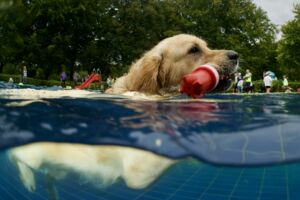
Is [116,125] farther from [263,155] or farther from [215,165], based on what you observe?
[263,155]

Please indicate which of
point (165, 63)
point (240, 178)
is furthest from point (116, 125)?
point (165, 63)

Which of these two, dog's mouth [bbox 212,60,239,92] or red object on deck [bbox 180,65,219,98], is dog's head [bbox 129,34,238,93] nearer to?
dog's mouth [bbox 212,60,239,92]

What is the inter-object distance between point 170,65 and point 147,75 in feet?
1.49

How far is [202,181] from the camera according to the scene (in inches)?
122

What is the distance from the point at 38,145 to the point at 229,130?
1351mm

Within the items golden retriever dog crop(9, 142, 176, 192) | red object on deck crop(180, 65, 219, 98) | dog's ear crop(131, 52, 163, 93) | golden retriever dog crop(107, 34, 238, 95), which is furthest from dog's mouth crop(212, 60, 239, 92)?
golden retriever dog crop(9, 142, 176, 192)

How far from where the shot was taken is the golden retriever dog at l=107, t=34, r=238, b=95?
6.20 metres

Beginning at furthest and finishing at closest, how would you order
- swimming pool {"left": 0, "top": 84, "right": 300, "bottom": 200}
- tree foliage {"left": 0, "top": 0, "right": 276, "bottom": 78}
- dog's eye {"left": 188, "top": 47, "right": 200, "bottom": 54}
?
tree foliage {"left": 0, "top": 0, "right": 276, "bottom": 78} < dog's eye {"left": 188, "top": 47, "right": 200, "bottom": 54} < swimming pool {"left": 0, "top": 84, "right": 300, "bottom": 200}

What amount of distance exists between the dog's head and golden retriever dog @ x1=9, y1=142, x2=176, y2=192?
3.04m

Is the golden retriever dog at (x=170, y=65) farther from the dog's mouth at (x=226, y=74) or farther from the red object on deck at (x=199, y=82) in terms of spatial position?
the red object on deck at (x=199, y=82)

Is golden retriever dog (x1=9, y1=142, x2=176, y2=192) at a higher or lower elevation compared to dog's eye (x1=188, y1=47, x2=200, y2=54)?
lower

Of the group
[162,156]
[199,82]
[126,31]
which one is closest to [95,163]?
[162,156]

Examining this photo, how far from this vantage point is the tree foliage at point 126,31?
127 ft

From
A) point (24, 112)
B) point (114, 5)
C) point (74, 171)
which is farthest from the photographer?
point (114, 5)
